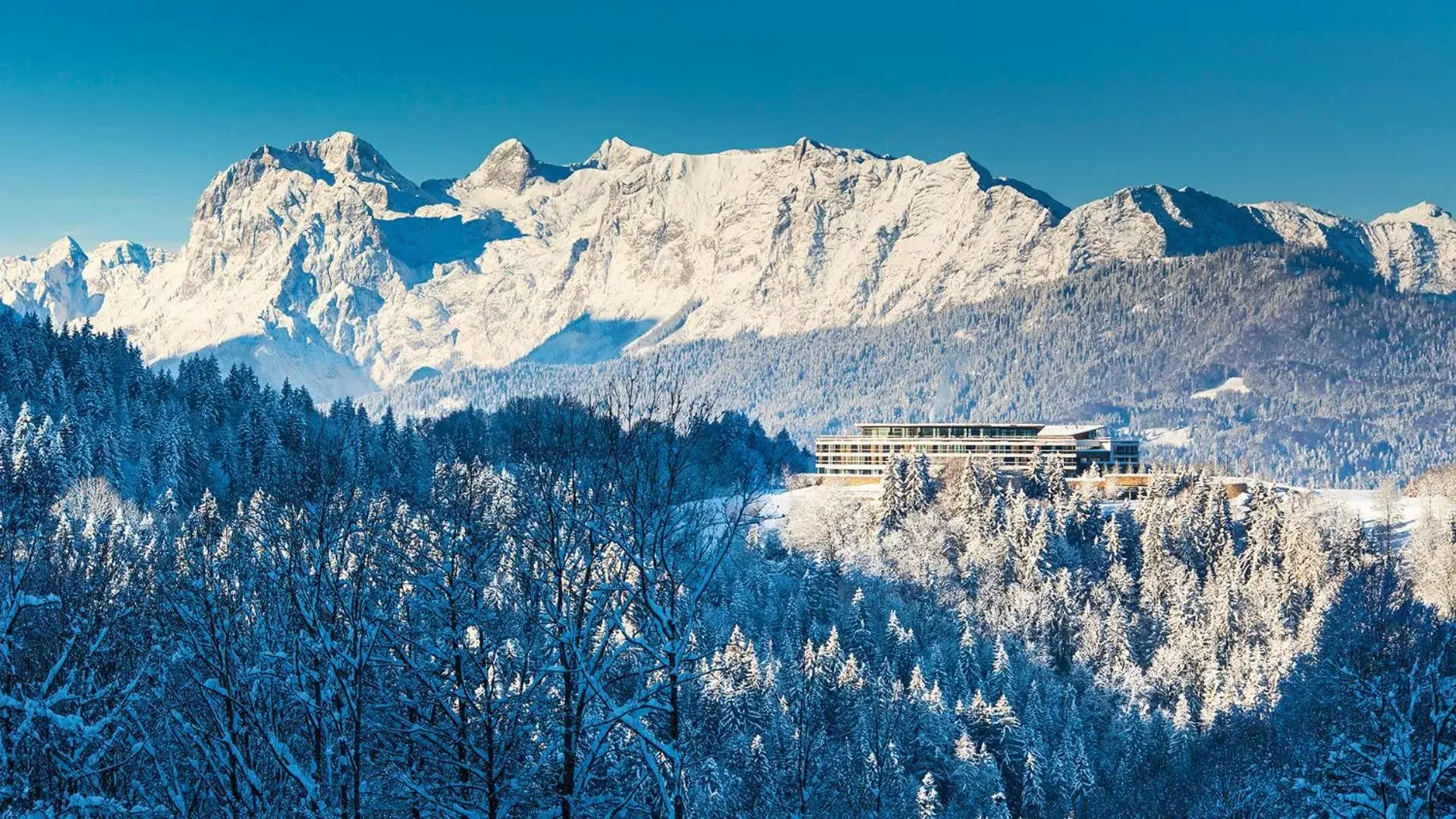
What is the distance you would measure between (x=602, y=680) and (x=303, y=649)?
4.20 metres

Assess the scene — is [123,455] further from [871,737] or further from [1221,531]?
[1221,531]

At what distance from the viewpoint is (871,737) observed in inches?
2749

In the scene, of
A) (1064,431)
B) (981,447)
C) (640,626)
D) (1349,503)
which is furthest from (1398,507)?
(640,626)

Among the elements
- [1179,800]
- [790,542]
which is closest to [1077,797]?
[1179,800]

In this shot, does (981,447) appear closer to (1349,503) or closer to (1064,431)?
(1064,431)

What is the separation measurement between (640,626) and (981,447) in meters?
135

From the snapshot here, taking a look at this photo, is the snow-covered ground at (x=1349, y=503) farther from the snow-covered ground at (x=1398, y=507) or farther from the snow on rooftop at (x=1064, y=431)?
the snow on rooftop at (x=1064, y=431)

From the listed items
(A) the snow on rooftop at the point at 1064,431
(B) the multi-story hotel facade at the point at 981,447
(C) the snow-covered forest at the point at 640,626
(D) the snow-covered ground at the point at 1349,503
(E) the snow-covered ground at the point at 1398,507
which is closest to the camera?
(C) the snow-covered forest at the point at 640,626

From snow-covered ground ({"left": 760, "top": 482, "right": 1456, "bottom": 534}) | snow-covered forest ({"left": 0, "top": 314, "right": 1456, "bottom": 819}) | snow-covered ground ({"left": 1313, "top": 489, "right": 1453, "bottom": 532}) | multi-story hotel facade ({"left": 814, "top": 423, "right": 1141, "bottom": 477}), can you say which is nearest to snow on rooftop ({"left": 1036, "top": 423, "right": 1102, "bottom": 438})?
multi-story hotel facade ({"left": 814, "top": 423, "right": 1141, "bottom": 477})

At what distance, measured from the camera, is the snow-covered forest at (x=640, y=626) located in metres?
14.7

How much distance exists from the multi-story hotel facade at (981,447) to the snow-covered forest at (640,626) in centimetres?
1406

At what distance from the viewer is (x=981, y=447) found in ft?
485

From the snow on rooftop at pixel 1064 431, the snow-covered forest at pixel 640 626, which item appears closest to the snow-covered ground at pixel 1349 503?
the snow-covered forest at pixel 640 626

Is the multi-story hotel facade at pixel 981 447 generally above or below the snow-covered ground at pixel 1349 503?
above
